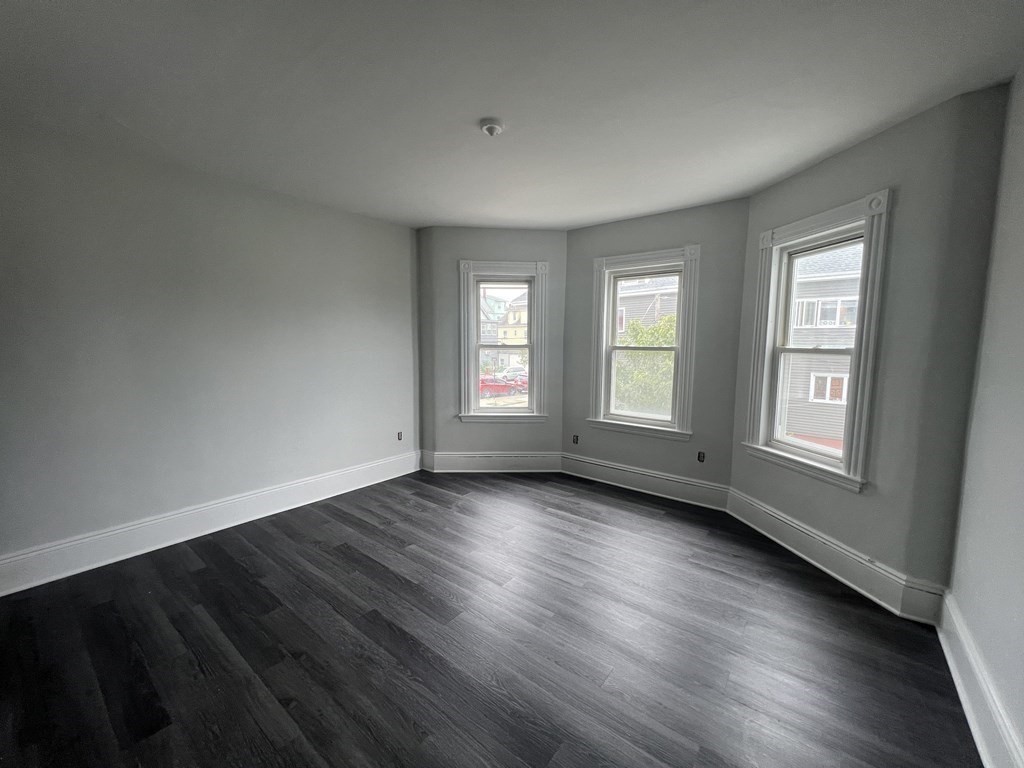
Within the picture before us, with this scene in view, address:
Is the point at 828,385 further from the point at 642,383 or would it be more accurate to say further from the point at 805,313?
the point at 642,383

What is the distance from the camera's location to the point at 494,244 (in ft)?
13.7

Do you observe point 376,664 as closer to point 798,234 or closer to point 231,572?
point 231,572

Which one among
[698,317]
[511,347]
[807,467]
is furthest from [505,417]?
[807,467]

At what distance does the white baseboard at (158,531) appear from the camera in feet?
7.44

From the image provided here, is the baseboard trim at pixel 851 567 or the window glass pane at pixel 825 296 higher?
the window glass pane at pixel 825 296

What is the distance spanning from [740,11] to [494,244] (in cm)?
295

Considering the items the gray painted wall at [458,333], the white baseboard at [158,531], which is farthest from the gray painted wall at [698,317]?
the white baseboard at [158,531]

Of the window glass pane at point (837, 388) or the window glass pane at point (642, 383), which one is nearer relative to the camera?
the window glass pane at point (837, 388)

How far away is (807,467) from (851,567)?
60 centimetres

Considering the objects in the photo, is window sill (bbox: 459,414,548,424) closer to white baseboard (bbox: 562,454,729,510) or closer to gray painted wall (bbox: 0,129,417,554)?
white baseboard (bbox: 562,454,729,510)

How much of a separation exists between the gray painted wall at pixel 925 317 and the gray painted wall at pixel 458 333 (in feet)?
7.99

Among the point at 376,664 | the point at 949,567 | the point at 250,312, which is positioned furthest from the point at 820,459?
the point at 250,312

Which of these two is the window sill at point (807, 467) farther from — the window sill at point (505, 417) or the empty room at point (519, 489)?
the window sill at point (505, 417)

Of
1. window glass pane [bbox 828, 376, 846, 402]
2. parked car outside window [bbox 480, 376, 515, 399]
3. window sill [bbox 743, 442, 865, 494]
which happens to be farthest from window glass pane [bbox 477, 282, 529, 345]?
window glass pane [bbox 828, 376, 846, 402]
